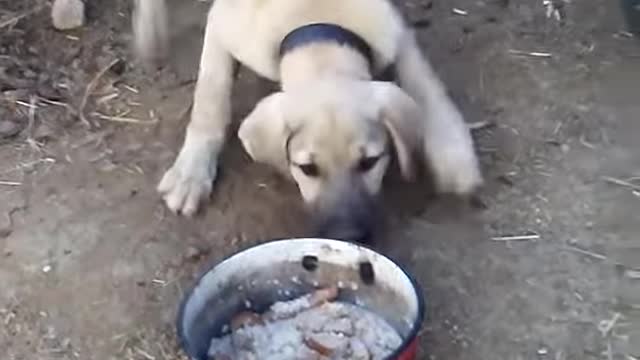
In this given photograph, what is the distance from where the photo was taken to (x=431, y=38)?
3992 millimetres

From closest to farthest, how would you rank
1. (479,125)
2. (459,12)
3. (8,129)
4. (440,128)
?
(440,128) < (479,125) < (8,129) < (459,12)

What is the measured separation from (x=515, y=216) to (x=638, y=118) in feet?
1.68

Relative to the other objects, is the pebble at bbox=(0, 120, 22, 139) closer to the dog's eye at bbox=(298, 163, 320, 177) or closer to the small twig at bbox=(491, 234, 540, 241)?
the dog's eye at bbox=(298, 163, 320, 177)

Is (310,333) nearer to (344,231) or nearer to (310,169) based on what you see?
(344,231)

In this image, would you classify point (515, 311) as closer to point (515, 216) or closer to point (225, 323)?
point (515, 216)

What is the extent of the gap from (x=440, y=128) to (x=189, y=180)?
0.63m

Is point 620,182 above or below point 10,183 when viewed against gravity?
above

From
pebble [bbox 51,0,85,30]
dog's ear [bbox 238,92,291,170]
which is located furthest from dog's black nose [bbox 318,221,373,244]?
pebble [bbox 51,0,85,30]

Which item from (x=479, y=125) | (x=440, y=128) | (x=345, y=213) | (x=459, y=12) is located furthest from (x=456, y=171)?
(x=459, y=12)

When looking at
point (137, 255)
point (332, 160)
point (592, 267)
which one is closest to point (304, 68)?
point (332, 160)

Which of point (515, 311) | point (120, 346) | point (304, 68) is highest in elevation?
point (304, 68)

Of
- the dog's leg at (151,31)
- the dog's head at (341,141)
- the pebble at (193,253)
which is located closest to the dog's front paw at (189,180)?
the pebble at (193,253)

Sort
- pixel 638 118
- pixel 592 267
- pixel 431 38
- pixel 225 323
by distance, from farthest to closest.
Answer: pixel 431 38, pixel 638 118, pixel 592 267, pixel 225 323

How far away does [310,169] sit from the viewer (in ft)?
10.3
